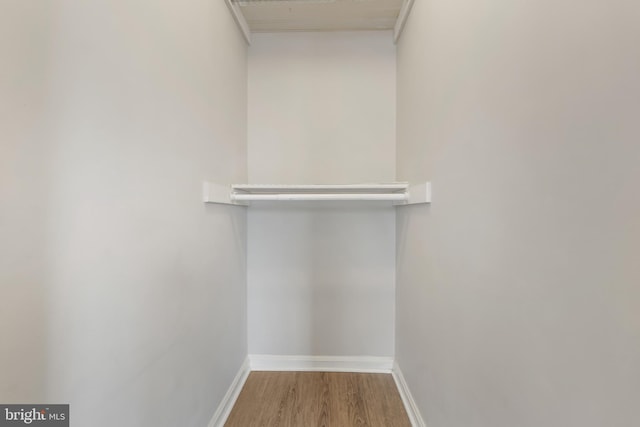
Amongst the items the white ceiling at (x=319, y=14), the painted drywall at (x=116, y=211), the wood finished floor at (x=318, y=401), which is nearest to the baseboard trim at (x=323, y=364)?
the wood finished floor at (x=318, y=401)

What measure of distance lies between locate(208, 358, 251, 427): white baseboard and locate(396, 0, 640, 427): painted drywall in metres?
1.11

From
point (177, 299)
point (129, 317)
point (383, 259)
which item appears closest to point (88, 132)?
point (129, 317)

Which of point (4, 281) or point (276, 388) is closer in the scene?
point (4, 281)

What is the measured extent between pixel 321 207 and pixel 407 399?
1.31m

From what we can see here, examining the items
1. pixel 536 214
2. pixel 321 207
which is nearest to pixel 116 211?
pixel 536 214

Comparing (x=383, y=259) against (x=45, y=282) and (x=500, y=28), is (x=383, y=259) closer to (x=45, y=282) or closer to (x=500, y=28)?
(x=500, y=28)

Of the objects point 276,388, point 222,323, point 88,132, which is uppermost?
point 88,132

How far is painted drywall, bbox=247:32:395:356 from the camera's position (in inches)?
79.8

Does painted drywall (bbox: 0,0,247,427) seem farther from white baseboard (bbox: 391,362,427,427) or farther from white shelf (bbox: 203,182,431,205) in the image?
white baseboard (bbox: 391,362,427,427)

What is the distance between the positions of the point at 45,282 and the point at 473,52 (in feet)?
4.41

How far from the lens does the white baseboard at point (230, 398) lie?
1.50m

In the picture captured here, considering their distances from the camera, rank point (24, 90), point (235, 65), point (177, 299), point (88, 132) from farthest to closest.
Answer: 1. point (235, 65)
2. point (177, 299)
3. point (88, 132)
4. point (24, 90)

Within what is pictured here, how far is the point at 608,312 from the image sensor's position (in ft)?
1.61
